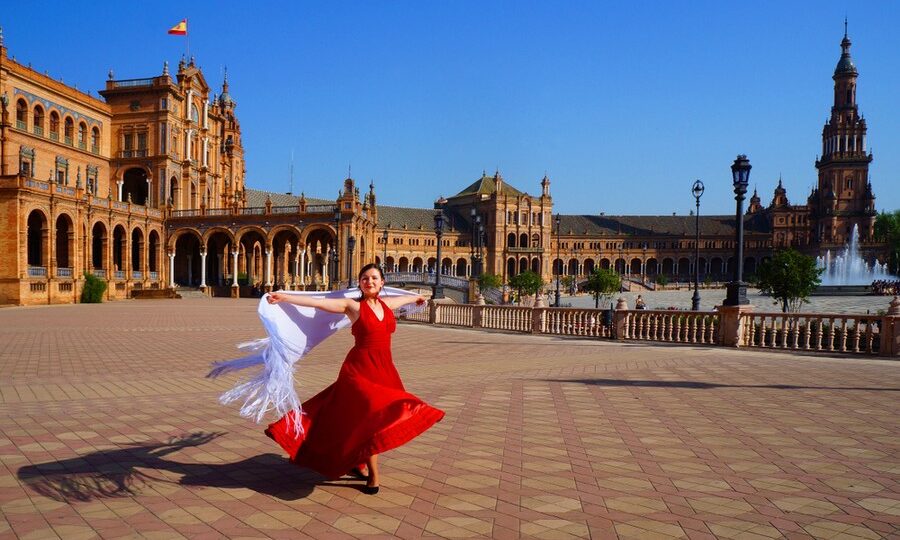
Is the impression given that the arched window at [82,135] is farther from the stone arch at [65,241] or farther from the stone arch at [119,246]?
the stone arch at [65,241]

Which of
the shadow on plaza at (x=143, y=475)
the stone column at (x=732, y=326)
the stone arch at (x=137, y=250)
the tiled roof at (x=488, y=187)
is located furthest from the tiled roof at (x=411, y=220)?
the shadow on plaza at (x=143, y=475)

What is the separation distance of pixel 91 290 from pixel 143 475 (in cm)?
4136

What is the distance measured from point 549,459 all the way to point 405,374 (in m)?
5.70

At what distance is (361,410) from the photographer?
4.65 m

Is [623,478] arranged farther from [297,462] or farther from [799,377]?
[799,377]

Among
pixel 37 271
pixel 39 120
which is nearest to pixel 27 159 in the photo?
pixel 39 120

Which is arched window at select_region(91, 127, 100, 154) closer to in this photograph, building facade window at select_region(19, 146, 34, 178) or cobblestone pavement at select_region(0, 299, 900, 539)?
building facade window at select_region(19, 146, 34, 178)

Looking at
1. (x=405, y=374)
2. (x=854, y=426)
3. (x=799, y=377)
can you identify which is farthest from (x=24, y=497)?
(x=799, y=377)

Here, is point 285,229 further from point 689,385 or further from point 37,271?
point 689,385

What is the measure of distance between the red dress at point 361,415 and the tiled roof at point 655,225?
391ft

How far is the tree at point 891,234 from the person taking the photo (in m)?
100

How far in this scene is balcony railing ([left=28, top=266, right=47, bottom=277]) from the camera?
125ft

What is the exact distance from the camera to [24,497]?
4613 millimetres

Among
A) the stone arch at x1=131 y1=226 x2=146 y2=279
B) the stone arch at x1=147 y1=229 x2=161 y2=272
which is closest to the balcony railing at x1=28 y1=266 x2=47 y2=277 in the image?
the stone arch at x1=131 y1=226 x2=146 y2=279
